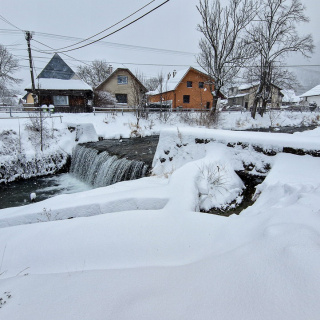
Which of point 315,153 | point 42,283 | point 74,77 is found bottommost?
point 42,283

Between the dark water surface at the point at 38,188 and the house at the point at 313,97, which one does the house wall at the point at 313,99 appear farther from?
the dark water surface at the point at 38,188

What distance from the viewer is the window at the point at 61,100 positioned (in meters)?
22.9

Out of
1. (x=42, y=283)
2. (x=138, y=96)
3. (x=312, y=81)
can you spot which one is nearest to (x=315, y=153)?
(x=42, y=283)

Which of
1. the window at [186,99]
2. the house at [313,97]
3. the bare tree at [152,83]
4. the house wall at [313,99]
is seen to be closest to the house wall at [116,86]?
the window at [186,99]

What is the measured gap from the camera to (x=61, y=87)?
2239 cm

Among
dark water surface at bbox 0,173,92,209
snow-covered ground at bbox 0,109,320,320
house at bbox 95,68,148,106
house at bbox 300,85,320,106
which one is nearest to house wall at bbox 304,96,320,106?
house at bbox 300,85,320,106

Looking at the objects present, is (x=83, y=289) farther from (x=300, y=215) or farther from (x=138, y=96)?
(x=138, y=96)

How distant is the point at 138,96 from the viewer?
19266 millimetres

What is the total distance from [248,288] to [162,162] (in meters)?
4.90

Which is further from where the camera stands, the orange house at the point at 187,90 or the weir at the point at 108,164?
the orange house at the point at 187,90

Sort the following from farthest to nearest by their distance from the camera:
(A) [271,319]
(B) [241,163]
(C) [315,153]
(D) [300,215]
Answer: (B) [241,163] < (C) [315,153] < (D) [300,215] < (A) [271,319]

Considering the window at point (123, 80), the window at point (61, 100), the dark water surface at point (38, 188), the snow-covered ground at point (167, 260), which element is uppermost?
the window at point (123, 80)

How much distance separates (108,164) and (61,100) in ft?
62.3

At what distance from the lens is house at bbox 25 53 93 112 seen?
2223 cm
